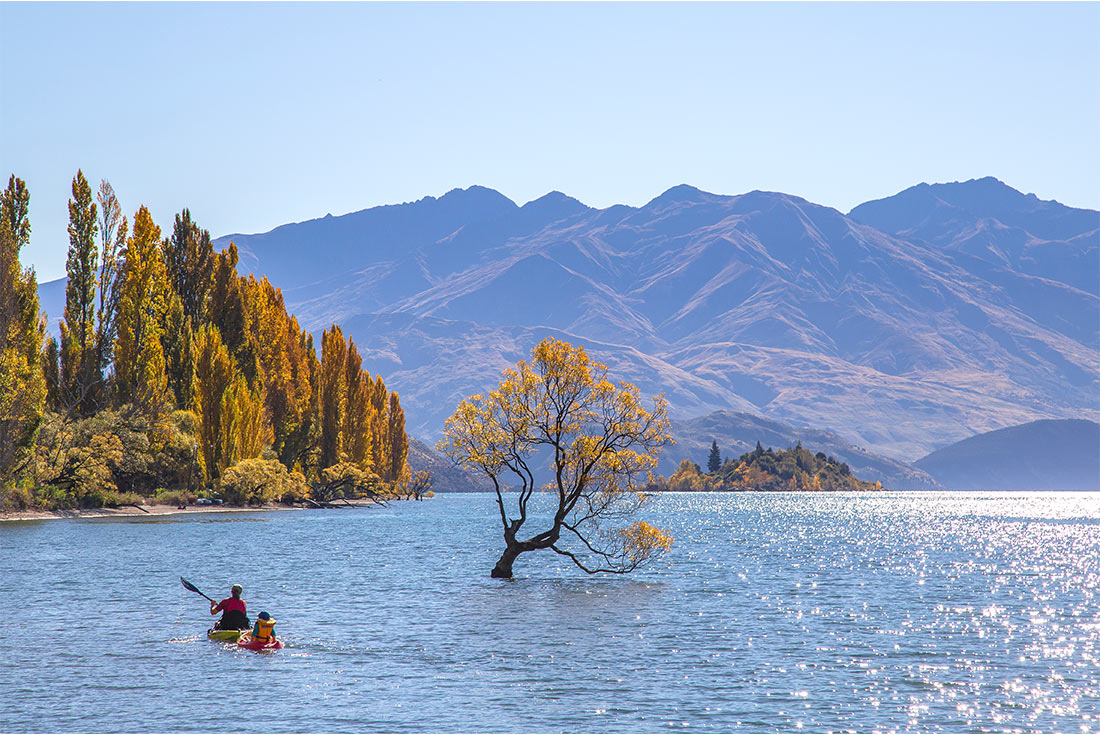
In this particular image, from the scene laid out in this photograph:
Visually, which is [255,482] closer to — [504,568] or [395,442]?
[504,568]

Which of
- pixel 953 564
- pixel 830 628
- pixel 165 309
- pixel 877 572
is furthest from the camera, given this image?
pixel 165 309

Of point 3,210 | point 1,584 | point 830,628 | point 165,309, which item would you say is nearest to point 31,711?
point 1,584

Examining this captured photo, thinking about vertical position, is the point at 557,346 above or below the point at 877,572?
above

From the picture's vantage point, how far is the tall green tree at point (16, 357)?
264 feet

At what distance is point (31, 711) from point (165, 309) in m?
83.6

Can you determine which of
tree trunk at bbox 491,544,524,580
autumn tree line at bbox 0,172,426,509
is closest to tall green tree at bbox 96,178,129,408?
autumn tree line at bbox 0,172,426,509

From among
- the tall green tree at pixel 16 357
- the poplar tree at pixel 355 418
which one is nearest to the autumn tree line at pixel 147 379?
the tall green tree at pixel 16 357

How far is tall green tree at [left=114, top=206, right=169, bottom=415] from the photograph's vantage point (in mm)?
98125

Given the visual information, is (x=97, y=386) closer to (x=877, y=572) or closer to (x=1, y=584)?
(x=1, y=584)

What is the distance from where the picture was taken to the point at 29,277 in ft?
293

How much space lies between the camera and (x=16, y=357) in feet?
271

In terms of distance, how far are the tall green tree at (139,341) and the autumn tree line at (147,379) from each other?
0.43 ft

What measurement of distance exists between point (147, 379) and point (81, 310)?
8.67 metres

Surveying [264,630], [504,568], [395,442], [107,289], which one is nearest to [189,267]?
[107,289]
